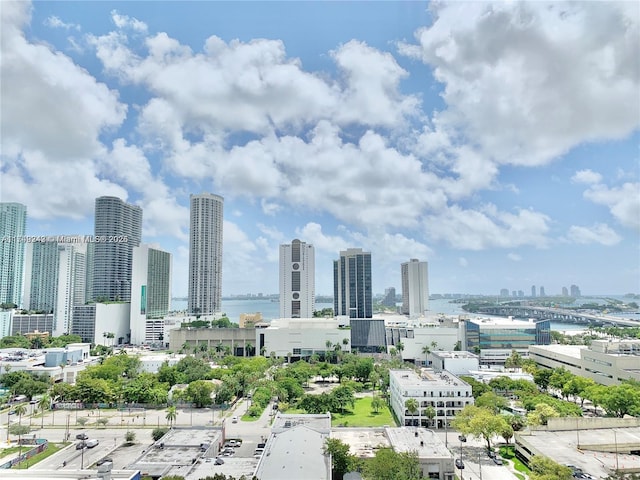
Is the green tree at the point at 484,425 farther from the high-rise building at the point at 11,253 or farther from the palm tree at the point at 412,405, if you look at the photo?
the high-rise building at the point at 11,253

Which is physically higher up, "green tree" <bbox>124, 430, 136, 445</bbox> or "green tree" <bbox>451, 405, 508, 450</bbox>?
"green tree" <bbox>451, 405, 508, 450</bbox>

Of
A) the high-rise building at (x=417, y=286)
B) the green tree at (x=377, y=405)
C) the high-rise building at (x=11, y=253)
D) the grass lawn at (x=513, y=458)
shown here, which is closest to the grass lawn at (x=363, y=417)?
the green tree at (x=377, y=405)

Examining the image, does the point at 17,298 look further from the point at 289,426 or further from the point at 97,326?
the point at 289,426

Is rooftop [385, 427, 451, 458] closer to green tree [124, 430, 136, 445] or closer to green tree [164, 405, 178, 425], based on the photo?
green tree [164, 405, 178, 425]

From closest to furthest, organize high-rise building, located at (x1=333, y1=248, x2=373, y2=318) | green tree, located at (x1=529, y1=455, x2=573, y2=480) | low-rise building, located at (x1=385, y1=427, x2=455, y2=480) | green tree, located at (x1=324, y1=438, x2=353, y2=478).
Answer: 1. green tree, located at (x1=529, y1=455, x2=573, y2=480)
2. green tree, located at (x1=324, y1=438, x2=353, y2=478)
3. low-rise building, located at (x1=385, y1=427, x2=455, y2=480)
4. high-rise building, located at (x1=333, y1=248, x2=373, y2=318)

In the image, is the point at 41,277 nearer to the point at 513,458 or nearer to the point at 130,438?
the point at 130,438

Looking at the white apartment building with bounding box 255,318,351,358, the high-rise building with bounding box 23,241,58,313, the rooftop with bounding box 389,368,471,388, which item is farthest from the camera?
the high-rise building with bounding box 23,241,58,313

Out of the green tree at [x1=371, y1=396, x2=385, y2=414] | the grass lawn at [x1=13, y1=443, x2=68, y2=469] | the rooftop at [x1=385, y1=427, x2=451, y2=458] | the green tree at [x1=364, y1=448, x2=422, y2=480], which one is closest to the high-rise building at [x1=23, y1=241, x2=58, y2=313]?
the grass lawn at [x1=13, y1=443, x2=68, y2=469]
